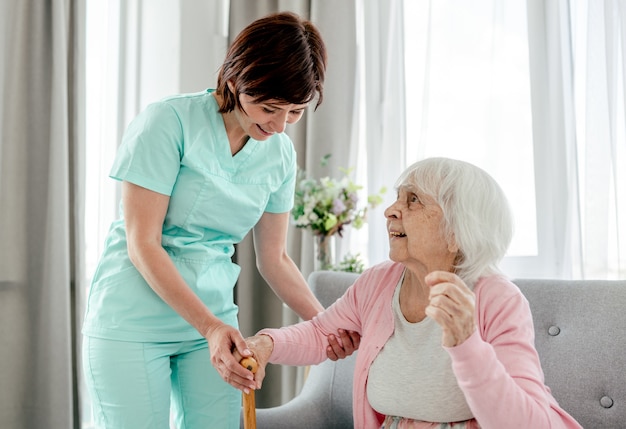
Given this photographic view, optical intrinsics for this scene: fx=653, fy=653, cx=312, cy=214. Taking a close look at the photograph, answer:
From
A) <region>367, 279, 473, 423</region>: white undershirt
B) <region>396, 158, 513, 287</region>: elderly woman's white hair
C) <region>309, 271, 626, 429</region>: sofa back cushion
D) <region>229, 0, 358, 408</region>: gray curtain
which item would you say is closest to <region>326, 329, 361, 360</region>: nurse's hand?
<region>367, 279, 473, 423</region>: white undershirt

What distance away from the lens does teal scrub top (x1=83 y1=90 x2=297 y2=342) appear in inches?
63.4

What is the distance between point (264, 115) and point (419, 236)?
18.9 inches

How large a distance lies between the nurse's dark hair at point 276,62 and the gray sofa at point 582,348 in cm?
93

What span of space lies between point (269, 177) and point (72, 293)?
1588 millimetres

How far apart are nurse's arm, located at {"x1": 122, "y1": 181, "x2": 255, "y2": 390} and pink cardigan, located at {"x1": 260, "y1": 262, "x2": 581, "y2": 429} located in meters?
0.23

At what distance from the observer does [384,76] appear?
2.96 m

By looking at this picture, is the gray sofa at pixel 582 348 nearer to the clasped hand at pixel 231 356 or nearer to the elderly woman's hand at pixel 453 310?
the clasped hand at pixel 231 356

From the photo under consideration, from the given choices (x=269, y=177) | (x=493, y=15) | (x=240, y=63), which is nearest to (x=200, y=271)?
(x=269, y=177)

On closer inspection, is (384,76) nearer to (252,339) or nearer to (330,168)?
(330,168)

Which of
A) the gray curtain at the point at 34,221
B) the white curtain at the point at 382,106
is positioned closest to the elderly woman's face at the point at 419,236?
the white curtain at the point at 382,106

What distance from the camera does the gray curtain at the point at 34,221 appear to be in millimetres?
2820

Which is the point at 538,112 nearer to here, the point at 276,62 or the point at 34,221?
the point at 276,62

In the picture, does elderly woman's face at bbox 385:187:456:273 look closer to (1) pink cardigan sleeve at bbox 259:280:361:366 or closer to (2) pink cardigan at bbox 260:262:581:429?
(2) pink cardigan at bbox 260:262:581:429

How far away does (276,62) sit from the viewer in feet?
5.04
